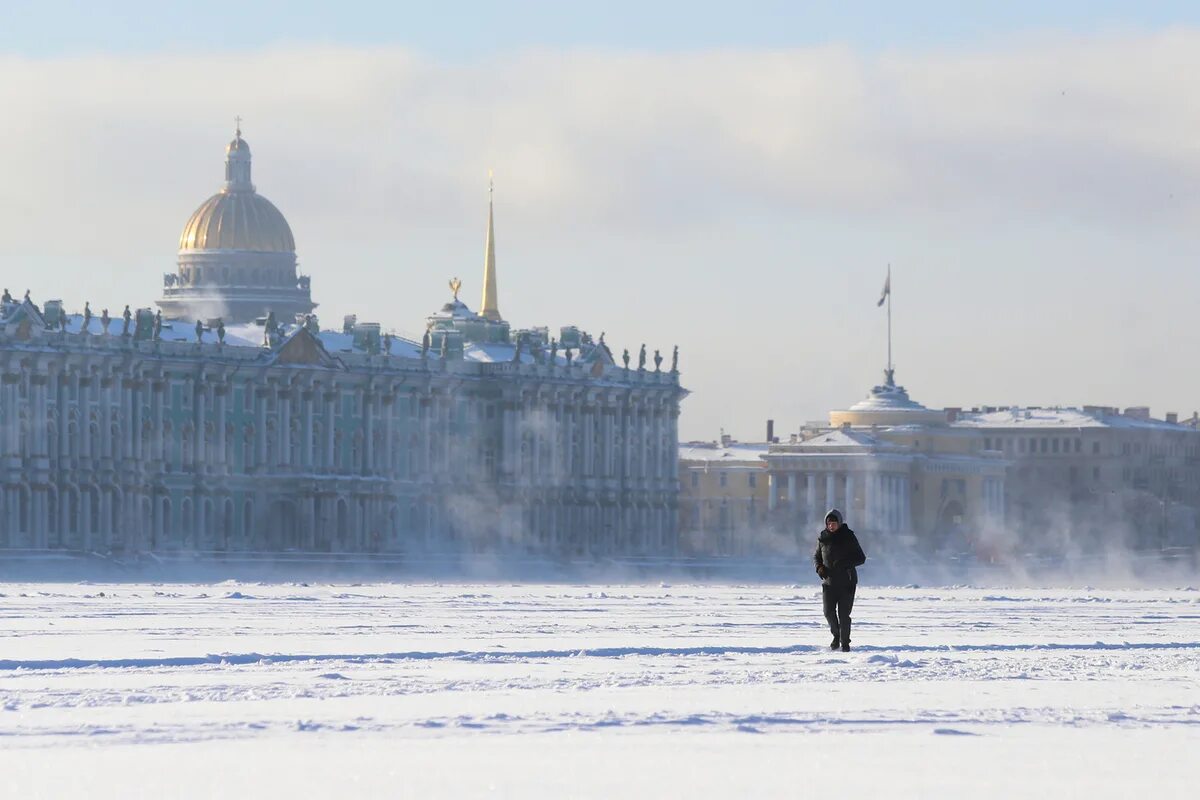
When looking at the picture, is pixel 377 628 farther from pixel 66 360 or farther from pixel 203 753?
pixel 66 360

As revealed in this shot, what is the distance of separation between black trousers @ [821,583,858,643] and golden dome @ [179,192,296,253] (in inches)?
4282

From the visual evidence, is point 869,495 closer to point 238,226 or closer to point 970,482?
point 970,482

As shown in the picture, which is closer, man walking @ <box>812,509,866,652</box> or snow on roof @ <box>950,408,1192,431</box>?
man walking @ <box>812,509,866,652</box>

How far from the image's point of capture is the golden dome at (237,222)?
140m

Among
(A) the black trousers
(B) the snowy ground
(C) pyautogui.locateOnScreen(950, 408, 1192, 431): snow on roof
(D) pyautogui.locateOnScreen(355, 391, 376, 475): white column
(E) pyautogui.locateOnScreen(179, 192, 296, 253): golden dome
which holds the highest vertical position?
(E) pyautogui.locateOnScreen(179, 192, 296, 253): golden dome

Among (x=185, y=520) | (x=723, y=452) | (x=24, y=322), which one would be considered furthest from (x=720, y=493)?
(x=24, y=322)

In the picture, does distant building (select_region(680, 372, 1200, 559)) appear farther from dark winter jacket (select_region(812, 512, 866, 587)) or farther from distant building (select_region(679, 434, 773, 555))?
dark winter jacket (select_region(812, 512, 866, 587))

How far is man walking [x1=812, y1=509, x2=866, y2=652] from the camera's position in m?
31.8

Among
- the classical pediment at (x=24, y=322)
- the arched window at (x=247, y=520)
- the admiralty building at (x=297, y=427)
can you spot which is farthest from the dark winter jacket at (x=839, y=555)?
the arched window at (x=247, y=520)

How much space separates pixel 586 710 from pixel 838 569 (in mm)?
8522

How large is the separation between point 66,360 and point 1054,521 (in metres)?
80.3

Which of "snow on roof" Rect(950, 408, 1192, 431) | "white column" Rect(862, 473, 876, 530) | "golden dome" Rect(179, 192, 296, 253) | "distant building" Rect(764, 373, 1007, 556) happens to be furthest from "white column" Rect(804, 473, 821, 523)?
"golden dome" Rect(179, 192, 296, 253)

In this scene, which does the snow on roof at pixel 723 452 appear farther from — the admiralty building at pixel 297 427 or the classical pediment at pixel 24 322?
the classical pediment at pixel 24 322

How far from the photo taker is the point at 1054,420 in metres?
187
